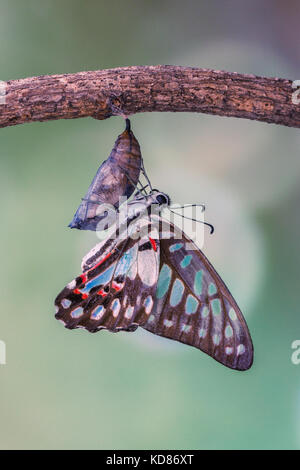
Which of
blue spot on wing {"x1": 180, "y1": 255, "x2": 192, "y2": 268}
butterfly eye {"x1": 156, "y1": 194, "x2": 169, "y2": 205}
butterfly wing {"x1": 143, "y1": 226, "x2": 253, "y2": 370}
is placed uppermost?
butterfly eye {"x1": 156, "y1": 194, "x2": 169, "y2": 205}

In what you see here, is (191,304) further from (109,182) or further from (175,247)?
(109,182)

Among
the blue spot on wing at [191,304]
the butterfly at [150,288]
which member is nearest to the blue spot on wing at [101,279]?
the butterfly at [150,288]

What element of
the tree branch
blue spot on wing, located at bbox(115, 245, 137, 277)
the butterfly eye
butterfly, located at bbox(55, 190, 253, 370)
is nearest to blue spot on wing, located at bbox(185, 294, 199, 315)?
butterfly, located at bbox(55, 190, 253, 370)

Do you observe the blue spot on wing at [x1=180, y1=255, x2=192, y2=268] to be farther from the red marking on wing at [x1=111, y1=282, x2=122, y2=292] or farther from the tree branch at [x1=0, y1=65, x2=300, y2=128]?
the tree branch at [x1=0, y1=65, x2=300, y2=128]

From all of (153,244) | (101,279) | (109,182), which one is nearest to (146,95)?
(109,182)

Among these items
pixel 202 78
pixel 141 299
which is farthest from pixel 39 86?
pixel 141 299

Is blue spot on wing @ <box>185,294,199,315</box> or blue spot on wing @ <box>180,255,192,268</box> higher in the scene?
blue spot on wing @ <box>180,255,192,268</box>

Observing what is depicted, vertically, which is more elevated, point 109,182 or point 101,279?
point 109,182
